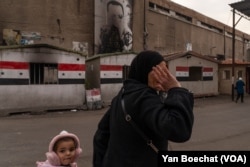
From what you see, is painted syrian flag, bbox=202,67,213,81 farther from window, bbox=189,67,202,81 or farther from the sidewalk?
the sidewalk

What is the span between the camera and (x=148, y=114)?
7.78ft

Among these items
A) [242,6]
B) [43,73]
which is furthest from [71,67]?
[242,6]

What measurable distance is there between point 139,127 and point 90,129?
10076 millimetres

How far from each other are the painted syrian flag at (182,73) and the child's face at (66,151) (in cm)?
2261

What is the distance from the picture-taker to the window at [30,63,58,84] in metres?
17.8

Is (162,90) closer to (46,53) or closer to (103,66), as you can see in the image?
(46,53)

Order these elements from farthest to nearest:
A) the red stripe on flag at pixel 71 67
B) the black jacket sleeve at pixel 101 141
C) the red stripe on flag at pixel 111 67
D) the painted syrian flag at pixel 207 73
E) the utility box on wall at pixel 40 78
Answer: the painted syrian flag at pixel 207 73 → the red stripe on flag at pixel 111 67 → the red stripe on flag at pixel 71 67 → the utility box on wall at pixel 40 78 → the black jacket sleeve at pixel 101 141

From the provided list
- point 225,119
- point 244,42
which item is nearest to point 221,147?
point 225,119

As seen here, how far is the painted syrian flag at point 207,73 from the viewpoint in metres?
28.3

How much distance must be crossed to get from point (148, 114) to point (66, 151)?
5.04ft

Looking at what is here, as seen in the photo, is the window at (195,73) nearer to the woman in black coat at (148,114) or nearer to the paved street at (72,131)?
the paved street at (72,131)

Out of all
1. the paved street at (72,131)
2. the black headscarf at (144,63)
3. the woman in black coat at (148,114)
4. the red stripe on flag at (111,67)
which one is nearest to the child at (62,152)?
the woman in black coat at (148,114)

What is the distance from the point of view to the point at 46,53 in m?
18.0

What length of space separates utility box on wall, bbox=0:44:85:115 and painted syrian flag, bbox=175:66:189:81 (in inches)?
342
